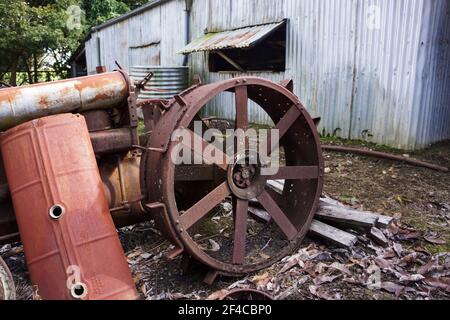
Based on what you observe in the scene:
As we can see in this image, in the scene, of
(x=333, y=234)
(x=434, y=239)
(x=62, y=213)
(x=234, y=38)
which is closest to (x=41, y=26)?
(x=234, y=38)

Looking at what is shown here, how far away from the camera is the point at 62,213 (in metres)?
2.66

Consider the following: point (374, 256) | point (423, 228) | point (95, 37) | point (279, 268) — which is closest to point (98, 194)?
point (279, 268)

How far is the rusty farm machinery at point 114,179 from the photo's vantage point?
8.76ft

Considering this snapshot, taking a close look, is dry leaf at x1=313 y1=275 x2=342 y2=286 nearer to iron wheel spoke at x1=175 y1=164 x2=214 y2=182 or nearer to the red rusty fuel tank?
iron wheel spoke at x1=175 y1=164 x2=214 y2=182

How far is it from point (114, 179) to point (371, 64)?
15.8 feet

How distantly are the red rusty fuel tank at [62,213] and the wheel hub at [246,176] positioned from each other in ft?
3.32

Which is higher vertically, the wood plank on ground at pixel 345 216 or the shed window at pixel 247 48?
the shed window at pixel 247 48

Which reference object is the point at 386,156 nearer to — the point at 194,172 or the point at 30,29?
the point at 194,172

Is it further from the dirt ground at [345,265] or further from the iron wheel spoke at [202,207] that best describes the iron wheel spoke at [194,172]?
the dirt ground at [345,265]

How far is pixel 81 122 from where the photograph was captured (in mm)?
3006

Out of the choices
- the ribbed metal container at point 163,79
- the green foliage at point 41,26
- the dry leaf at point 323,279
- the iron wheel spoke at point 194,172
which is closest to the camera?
the dry leaf at point 323,279

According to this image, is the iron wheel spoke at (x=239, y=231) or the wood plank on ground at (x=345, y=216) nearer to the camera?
the iron wheel spoke at (x=239, y=231)

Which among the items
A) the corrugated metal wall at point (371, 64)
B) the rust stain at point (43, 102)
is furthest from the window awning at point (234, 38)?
the rust stain at point (43, 102)

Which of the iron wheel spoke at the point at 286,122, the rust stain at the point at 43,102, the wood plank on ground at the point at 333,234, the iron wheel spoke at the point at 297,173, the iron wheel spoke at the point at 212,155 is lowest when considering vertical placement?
the wood plank on ground at the point at 333,234
